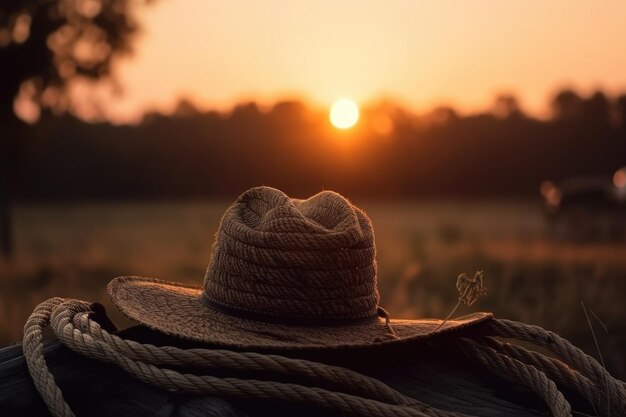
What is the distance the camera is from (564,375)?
219 cm

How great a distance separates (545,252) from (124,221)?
60.5 feet

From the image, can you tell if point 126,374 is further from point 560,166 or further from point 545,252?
point 560,166

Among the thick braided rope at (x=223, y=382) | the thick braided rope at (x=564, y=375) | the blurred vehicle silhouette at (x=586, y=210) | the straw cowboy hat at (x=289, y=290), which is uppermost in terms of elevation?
the straw cowboy hat at (x=289, y=290)

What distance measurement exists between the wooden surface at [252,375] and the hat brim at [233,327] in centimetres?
5

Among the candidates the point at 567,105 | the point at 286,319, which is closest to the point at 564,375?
the point at 286,319

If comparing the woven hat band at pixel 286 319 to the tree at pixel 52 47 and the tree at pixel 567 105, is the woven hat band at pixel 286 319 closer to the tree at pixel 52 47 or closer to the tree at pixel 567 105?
the tree at pixel 52 47

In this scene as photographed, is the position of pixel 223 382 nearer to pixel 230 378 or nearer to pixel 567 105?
pixel 230 378

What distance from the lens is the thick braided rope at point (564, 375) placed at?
2.14 meters

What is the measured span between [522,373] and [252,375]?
0.66 m

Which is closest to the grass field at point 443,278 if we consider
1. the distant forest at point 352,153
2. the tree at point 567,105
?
the distant forest at point 352,153

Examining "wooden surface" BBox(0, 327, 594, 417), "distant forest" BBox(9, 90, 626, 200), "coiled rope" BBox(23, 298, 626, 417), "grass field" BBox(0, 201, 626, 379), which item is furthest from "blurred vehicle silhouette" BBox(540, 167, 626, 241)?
"distant forest" BBox(9, 90, 626, 200)

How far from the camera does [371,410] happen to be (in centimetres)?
182

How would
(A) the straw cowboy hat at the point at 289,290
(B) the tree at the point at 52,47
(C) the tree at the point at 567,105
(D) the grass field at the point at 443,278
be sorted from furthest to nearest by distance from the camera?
(C) the tree at the point at 567,105
(B) the tree at the point at 52,47
(D) the grass field at the point at 443,278
(A) the straw cowboy hat at the point at 289,290

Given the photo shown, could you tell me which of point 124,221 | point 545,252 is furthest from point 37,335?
point 124,221
